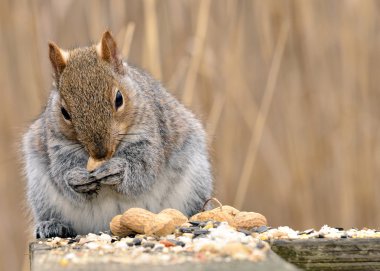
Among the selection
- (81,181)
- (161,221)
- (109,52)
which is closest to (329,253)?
(161,221)

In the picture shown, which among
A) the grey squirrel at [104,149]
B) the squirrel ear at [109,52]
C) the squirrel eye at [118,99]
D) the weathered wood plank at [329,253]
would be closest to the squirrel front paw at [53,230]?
the grey squirrel at [104,149]

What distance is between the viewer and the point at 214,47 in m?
4.02

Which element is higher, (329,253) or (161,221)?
(161,221)

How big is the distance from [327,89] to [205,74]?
0.63m

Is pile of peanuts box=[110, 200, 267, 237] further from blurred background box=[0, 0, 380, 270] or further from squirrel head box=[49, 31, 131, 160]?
blurred background box=[0, 0, 380, 270]

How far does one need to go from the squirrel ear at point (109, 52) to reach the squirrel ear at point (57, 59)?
5.2 inches

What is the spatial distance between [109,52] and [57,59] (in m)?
0.19

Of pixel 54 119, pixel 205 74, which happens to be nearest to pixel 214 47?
pixel 205 74

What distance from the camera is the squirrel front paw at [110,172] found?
2691 mm

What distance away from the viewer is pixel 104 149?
2.60 metres

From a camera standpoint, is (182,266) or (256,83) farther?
(256,83)

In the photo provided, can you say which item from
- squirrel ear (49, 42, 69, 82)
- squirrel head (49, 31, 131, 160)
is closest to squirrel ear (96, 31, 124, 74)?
squirrel head (49, 31, 131, 160)

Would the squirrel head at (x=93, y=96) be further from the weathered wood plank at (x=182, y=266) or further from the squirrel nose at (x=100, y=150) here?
the weathered wood plank at (x=182, y=266)

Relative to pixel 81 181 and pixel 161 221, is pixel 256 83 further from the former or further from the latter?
pixel 161 221
